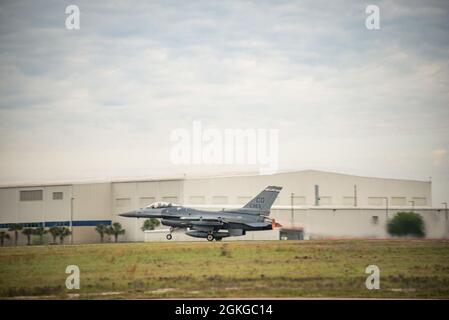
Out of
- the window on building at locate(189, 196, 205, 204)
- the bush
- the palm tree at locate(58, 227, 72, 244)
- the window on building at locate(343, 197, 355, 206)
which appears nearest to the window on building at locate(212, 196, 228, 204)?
the window on building at locate(189, 196, 205, 204)

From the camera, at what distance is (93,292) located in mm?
33688

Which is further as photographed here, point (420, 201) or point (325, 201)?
point (420, 201)

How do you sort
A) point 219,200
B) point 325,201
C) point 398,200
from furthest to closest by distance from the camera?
point 219,200
point 398,200
point 325,201

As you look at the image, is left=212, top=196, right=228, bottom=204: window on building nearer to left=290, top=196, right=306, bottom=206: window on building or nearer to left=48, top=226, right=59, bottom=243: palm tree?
left=290, top=196, right=306, bottom=206: window on building

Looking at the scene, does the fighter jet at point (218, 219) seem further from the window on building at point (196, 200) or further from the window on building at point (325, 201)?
the window on building at point (325, 201)

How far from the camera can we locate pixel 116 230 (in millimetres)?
81938

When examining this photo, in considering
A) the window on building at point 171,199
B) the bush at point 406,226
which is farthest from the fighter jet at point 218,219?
the window on building at point 171,199

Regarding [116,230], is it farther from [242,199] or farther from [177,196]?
[242,199]

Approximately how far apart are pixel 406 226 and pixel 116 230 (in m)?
36.4

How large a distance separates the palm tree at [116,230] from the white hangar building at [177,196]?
0.93m

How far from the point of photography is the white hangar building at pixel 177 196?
80.4 metres

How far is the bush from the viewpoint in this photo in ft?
186

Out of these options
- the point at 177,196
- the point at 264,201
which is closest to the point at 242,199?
the point at 177,196
